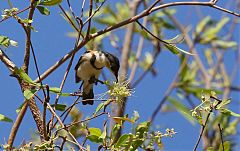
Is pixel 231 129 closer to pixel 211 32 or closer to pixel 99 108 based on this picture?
pixel 211 32

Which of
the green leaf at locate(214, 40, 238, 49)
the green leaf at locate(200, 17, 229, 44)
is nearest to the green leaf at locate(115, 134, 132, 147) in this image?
the green leaf at locate(200, 17, 229, 44)

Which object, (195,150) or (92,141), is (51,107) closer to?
(92,141)

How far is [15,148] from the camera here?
133cm

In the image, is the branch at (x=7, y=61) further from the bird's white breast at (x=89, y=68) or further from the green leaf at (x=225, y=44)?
the green leaf at (x=225, y=44)

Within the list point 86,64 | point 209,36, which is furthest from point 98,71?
point 209,36

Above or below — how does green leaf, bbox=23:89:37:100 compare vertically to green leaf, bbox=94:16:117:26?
below

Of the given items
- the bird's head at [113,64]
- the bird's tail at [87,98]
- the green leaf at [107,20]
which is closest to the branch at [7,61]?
the bird's tail at [87,98]

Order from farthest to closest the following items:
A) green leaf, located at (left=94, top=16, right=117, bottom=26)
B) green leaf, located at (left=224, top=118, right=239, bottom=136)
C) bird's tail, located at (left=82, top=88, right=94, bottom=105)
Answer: green leaf, located at (left=94, top=16, right=117, bottom=26)
green leaf, located at (left=224, top=118, right=239, bottom=136)
bird's tail, located at (left=82, top=88, right=94, bottom=105)

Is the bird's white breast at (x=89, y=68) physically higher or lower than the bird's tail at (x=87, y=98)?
higher

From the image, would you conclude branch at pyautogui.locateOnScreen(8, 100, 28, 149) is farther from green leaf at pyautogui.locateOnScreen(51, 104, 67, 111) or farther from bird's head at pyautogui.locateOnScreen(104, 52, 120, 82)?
bird's head at pyautogui.locateOnScreen(104, 52, 120, 82)

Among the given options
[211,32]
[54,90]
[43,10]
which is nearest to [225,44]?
[211,32]

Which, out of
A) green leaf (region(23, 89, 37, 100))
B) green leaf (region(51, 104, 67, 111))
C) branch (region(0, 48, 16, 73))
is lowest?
green leaf (region(23, 89, 37, 100))

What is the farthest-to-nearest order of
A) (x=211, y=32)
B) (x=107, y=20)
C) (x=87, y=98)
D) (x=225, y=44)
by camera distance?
(x=225, y=44)
(x=211, y=32)
(x=107, y=20)
(x=87, y=98)

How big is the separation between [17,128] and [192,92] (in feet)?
6.24
